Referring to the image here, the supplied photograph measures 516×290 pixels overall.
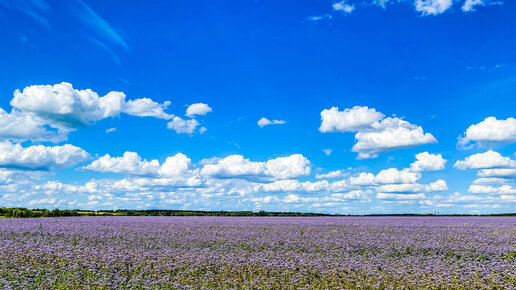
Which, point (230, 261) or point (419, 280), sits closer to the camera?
point (419, 280)

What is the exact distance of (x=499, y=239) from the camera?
16500 mm

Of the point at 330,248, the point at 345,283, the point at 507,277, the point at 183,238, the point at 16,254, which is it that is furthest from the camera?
the point at 183,238

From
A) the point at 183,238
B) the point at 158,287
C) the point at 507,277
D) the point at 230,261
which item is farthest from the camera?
the point at 183,238

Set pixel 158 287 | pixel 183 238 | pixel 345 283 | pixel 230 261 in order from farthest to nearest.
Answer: pixel 183 238 < pixel 230 261 < pixel 345 283 < pixel 158 287

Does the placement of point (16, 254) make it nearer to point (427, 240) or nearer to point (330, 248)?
point (330, 248)

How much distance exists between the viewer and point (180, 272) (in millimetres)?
9203

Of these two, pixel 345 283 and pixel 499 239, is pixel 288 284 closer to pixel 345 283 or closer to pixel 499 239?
pixel 345 283

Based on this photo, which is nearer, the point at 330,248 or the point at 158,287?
the point at 158,287

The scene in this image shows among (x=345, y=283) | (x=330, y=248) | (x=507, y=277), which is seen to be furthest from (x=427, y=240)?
(x=345, y=283)

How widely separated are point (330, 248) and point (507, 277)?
565 centimetres

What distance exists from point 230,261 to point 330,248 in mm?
4817

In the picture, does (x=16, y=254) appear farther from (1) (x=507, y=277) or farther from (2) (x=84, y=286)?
(1) (x=507, y=277)

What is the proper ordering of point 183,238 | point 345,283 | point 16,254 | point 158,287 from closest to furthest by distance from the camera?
point 158,287 < point 345,283 < point 16,254 < point 183,238

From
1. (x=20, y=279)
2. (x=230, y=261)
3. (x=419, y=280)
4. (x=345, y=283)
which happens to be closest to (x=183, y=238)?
(x=230, y=261)
